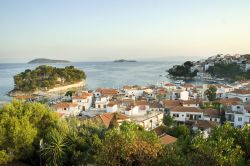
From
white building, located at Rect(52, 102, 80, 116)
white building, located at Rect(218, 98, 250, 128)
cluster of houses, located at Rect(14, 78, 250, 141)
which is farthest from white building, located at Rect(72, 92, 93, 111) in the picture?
white building, located at Rect(218, 98, 250, 128)

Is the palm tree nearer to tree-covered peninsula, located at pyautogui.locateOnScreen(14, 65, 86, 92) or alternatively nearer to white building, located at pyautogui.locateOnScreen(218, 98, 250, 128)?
white building, located at pyautogui.locateOnScreen(218, 98, 250, 128)

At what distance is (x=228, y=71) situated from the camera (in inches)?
3189

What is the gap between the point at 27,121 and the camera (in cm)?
1636

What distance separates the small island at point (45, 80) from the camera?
57.9 m

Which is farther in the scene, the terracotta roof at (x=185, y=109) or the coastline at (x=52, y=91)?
the coastline at (x=52, y=91)

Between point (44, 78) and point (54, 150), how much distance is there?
163 ft

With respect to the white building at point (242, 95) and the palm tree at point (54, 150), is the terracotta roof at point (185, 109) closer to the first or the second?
the white building at point (242, 95)

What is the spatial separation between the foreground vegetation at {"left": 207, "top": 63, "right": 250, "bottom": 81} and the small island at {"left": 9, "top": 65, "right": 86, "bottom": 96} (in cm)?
3649

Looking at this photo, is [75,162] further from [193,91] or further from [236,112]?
Result: [193,91]

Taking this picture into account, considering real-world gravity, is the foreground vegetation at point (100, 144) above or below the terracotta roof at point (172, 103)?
above

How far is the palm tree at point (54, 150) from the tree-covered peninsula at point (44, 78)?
44.3 m

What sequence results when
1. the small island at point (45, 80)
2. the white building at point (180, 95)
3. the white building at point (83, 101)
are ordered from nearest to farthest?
1. the white building at point (83, 101)
2. the white building at point (180, 95)
3. the small island at point (45, 80)

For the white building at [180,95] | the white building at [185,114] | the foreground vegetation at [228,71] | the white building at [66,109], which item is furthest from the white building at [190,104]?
the foreground vegetation at [228,71]

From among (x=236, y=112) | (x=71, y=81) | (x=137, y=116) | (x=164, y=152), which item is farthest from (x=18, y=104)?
(x=71, y=81)
